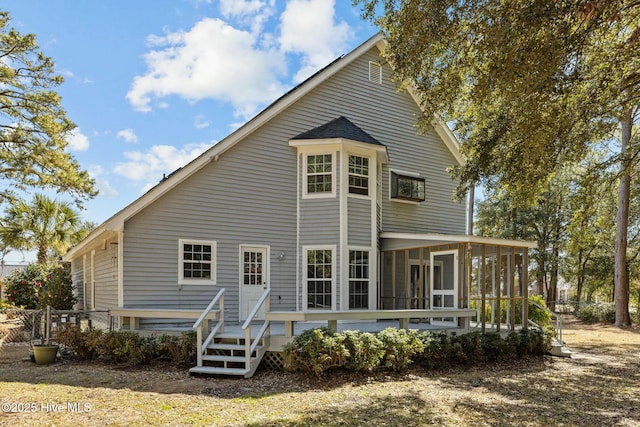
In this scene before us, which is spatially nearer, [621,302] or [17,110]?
[17,110]

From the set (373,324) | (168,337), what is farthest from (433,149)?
(168,337)

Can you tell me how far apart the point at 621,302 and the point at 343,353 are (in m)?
20.4

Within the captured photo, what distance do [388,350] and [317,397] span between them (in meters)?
2.21

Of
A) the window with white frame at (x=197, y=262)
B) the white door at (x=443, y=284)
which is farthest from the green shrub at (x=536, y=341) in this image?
the window with white frame at (x=197, y=262)

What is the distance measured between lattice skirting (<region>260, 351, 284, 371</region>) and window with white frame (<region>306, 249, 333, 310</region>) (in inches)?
139

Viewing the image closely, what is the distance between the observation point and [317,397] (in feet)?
26.2

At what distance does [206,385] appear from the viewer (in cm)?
859

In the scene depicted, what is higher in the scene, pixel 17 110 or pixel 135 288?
pixel 17 110

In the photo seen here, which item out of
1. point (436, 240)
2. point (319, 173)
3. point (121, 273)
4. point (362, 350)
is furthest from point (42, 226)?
point (362, 350)

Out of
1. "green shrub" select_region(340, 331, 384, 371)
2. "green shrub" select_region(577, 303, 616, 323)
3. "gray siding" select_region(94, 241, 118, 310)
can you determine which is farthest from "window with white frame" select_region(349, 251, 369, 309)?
"green shrub" select_region(577, 303, 616, 323)

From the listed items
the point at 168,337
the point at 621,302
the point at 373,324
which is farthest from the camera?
the point at 621,302

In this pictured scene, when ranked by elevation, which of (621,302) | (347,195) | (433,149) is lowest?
(621,302)

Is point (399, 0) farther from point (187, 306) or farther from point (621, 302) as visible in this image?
point (621, 302)

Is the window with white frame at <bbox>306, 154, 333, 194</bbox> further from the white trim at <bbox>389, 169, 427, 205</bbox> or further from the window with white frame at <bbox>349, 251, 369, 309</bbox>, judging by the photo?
the white trim at <bbox>389, 169, 427, 205</bbox>
